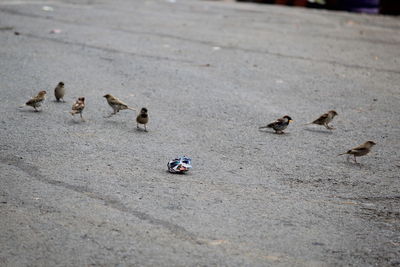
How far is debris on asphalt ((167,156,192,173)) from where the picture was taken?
6.63m

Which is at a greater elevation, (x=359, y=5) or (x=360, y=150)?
(x=359, y=5)

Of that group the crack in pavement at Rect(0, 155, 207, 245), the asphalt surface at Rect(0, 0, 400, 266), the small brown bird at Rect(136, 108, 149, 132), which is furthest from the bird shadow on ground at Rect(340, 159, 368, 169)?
the crack in pavement at Rect(0, 155, 207, 245)

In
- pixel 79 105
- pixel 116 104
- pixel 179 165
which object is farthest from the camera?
pixel 116 104

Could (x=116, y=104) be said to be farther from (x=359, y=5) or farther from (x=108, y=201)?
(x=359, y=5)

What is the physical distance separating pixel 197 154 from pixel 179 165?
2.69 feet

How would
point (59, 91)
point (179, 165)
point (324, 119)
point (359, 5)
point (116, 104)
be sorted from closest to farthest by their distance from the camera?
point (179, 165) → point (324, 119) → point (116, 104) → point (59, 91) → point (359, 5)

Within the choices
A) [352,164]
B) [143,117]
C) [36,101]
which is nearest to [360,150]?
[352,164]

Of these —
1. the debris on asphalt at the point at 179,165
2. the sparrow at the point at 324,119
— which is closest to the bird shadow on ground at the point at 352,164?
the sparrow at the point at 324,119

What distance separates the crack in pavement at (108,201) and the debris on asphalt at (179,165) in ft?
3.39

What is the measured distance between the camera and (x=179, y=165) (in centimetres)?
663

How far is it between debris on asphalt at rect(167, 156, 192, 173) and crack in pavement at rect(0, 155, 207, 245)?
40.6 inches

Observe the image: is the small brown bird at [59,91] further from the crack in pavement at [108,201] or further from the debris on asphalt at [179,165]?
the debris on asphalt at [179,165]

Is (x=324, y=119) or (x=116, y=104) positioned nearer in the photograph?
(x=324, y=119)

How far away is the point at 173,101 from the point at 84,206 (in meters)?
4.57
